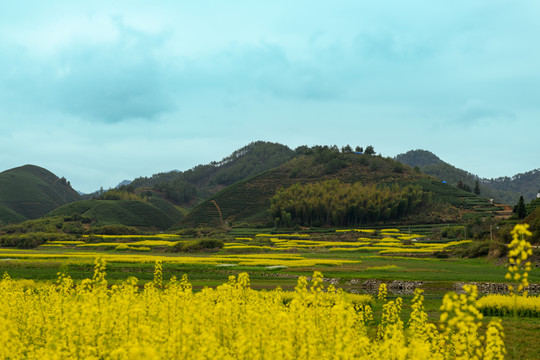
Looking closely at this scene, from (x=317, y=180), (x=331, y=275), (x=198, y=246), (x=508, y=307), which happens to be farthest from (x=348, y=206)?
(x=508, y=307)

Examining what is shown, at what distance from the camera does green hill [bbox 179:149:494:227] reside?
407ft

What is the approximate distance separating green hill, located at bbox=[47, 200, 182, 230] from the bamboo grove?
1768 inches

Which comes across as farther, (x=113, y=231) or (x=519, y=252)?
(x=113, y=231)

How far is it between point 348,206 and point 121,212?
71991 millimetres

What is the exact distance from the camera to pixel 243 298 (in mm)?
12977

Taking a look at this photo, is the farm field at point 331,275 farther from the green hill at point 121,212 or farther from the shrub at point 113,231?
the green hill at point 121,212

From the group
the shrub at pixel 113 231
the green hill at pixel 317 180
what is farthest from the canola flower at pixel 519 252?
the green hill at pixel 317 180

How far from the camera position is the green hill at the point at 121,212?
431ft

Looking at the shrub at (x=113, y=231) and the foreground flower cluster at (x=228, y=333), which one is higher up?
the foreground flower cluster at (x=228, y=333)

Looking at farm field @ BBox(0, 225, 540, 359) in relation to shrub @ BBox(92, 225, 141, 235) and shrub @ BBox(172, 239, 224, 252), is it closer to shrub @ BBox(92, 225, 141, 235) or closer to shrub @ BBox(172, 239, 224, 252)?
shrub @ BBox(172, 239, 224, 252)

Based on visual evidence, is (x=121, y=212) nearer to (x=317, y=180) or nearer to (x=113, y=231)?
(x=113, y=231)

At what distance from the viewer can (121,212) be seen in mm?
137875

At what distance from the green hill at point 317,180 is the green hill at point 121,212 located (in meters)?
12.6

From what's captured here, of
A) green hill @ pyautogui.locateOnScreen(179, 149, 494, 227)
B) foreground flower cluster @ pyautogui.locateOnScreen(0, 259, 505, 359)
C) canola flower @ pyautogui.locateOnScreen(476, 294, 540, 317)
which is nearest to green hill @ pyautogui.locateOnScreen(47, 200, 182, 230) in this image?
green hill @ pyautogui.locateOnScreen(179, 149, 494, 227)
